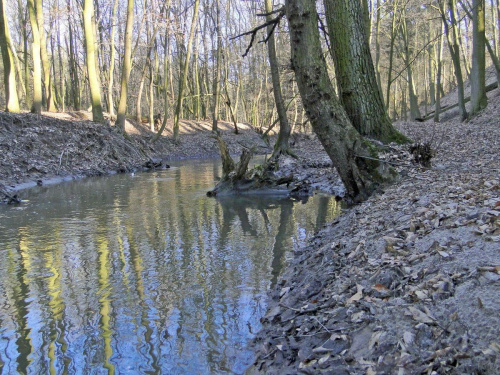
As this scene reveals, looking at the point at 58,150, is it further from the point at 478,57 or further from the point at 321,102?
the point at 478,57

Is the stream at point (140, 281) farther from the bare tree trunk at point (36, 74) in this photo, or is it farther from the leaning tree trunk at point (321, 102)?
the bare tree trunk at point (36, 74)

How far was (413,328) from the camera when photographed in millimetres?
2354

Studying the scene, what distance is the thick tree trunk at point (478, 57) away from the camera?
1666 centimetres

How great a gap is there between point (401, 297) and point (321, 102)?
4.35 m

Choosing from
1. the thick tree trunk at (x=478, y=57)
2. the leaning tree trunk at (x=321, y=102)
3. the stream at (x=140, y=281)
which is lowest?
the stream at (x=140, y=281)

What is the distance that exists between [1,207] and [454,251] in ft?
31.2

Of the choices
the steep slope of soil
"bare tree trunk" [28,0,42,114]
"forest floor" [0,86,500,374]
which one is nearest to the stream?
"forest floor" [0,86,500,374]

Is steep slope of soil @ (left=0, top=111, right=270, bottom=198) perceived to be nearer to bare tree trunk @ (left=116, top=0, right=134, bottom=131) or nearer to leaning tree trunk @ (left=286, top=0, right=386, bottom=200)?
bare tree trunk @ (left=116, top=0, right=134, bottom=131)

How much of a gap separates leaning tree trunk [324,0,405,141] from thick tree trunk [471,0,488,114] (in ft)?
34.8

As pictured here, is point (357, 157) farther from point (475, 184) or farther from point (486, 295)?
point (486, 295)

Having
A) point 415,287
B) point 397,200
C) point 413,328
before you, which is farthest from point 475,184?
point 413,328

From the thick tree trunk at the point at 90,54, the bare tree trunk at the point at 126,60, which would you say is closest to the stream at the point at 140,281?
the thick tree trunk at the point at 90,54

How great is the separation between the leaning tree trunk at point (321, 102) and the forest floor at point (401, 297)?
6.35 ft

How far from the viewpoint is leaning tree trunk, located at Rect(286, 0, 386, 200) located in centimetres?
638
